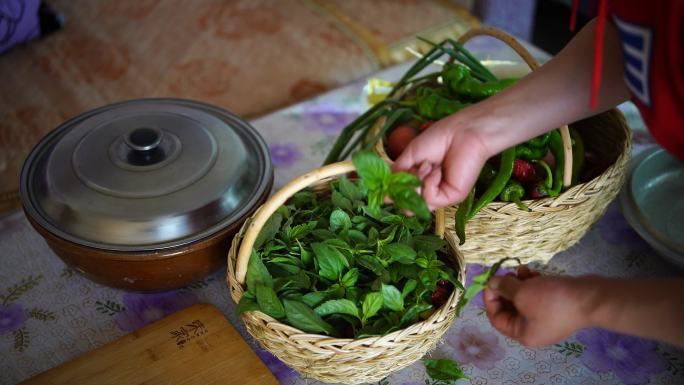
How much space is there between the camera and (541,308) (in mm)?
652

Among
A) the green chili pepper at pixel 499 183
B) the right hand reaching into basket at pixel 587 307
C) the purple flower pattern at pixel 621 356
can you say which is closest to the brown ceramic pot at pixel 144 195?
the green chili pepper at pixel 499 183

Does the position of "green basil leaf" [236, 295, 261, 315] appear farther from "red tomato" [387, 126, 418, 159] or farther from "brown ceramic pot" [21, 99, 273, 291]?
"red tomato" [387, 126, 418, 159]

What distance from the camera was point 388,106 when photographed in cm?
116

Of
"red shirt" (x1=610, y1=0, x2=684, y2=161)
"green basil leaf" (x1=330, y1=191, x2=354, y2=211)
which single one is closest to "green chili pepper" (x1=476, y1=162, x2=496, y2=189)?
"green basil leaf" (x1=330, y1=191, x2=354, y2=211)

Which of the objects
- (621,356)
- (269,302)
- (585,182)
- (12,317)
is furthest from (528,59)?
(12,317)

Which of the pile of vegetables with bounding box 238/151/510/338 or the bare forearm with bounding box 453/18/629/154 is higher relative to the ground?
the bare forearm with bounding box 453/18/629/154

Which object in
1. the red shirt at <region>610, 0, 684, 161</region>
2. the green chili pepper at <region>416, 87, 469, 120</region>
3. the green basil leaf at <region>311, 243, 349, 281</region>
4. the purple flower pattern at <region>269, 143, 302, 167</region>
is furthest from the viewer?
the purple flower pattern at <region>269, 143, 302, 167</region>

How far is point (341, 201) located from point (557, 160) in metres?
0.36

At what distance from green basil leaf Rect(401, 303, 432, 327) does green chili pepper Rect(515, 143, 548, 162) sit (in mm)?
342

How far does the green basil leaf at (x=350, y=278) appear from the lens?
0.83m

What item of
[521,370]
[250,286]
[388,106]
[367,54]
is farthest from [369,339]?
[367,54]

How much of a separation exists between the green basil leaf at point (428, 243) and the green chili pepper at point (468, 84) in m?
0.32

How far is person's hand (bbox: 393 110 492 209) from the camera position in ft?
2.64

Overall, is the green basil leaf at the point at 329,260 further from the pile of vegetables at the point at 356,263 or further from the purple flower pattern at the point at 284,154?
the purple flower pattern at the point at 284,154
